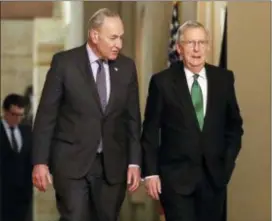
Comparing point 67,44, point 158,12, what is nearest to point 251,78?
point 158,12

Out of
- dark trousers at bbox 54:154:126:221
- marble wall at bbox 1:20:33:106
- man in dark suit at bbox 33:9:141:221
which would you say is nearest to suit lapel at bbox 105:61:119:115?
man in dark suit at bbox 33:9:141:221

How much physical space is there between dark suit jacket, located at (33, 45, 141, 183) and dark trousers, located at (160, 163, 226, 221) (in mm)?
342

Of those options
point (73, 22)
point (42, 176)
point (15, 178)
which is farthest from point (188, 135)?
point (73, 22)

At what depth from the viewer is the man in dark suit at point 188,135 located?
5008 mm

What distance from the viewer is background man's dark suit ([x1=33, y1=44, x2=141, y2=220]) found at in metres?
4.79

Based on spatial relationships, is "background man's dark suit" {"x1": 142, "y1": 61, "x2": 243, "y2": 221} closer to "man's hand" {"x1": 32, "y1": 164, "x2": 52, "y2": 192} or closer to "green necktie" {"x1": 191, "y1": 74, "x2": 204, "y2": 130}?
"green necktie" {"x1": 191, "y1": 74, "x2": 204, "y2": 130}

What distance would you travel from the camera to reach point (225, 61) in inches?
291

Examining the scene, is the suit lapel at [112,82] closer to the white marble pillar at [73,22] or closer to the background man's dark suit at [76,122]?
the background man's dark suit at [76,122]

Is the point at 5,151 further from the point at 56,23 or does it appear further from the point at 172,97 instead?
the point at 172,97

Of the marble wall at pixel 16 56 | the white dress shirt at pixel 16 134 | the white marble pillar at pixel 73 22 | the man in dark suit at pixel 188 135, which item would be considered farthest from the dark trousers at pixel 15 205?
the marble wall at pixel 16 56

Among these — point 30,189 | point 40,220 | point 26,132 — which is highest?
point 26,132

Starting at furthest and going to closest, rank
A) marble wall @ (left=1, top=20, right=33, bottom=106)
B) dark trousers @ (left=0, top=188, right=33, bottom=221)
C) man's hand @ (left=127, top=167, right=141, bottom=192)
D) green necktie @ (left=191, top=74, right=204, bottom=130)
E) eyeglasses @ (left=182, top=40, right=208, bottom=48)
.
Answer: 1. marble wall @ (left=1, top=20, right=33, bottom=106)
2. dark trousers @ (left=0, top=188, right=33, bottom=221)
3. green necktie @ (left=191, top=74, right=204, bottom=130)
4. eyeglasses @ (left=182, top=40, right=208, bottom=48)
5. man's hand @ (left=127, top=167, right=141, bottom=192)

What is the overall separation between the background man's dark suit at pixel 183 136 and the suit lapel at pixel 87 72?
1.30ft

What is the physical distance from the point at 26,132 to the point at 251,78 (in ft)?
8.55
